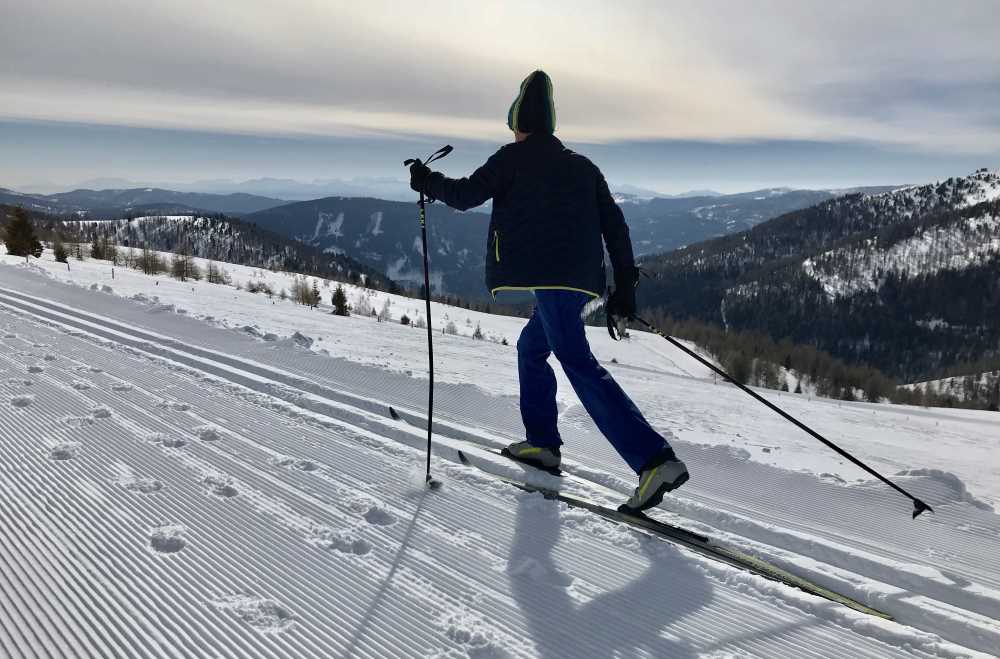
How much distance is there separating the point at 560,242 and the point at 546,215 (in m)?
0.16

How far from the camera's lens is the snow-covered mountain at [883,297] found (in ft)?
483

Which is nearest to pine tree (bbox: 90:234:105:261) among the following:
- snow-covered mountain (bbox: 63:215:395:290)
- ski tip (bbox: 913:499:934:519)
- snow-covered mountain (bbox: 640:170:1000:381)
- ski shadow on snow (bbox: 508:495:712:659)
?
ski shadow on snow (bbox: 508:495:712:659)

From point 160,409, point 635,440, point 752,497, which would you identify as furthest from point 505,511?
point 160,409

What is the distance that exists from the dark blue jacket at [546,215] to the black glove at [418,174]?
7.2 inches

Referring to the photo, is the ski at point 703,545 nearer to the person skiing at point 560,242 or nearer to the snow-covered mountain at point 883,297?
the person skiing at point 560,242

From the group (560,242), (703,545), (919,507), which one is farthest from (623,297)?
(919,507)

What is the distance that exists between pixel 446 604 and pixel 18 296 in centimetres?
929

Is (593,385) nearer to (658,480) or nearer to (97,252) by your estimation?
(658,480)

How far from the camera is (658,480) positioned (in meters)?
2.56

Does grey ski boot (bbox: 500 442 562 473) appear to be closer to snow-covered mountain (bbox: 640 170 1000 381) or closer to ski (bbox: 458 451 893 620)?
ski (bbox: 458 451 893 620)

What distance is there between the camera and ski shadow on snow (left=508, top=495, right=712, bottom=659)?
71.0 inches

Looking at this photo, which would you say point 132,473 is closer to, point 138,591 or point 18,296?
point 138,591

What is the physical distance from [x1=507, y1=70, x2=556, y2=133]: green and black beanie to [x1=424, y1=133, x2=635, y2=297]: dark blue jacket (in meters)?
0.06

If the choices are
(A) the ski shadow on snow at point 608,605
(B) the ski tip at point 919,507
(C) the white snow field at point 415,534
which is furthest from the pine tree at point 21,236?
(B) the ski tip at point 919,507
